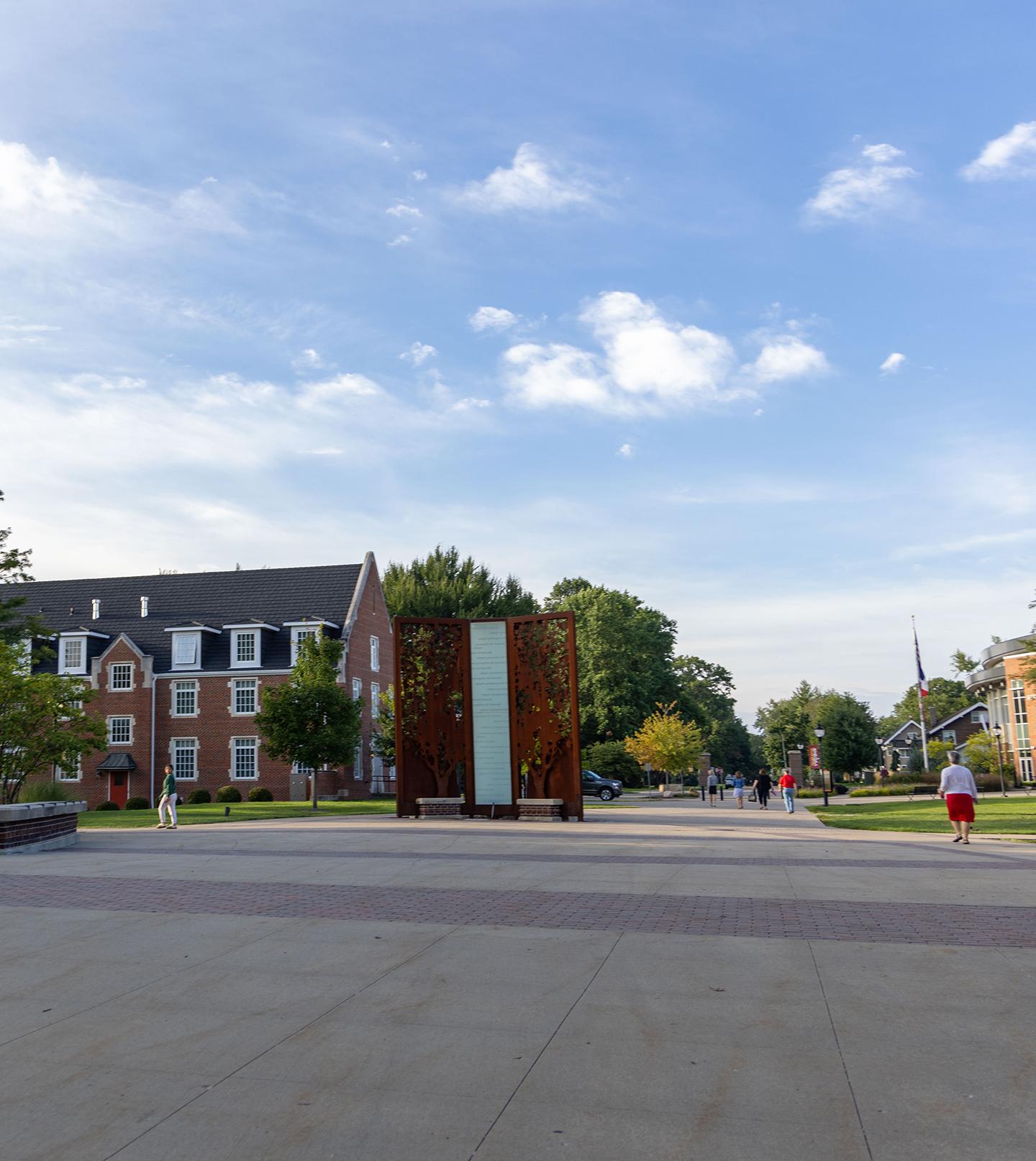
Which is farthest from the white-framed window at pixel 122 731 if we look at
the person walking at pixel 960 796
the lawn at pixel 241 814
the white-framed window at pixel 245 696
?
the person walking at pixel 960 796

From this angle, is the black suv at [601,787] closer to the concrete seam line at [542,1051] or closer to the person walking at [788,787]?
the person walking at [788,787]

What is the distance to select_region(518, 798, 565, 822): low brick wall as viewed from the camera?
83.8ft

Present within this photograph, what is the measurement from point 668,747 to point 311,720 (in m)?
23.3

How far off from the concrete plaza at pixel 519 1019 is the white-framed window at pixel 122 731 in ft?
136

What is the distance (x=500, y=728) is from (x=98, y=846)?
10.8 m

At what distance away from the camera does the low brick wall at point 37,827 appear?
16469mm

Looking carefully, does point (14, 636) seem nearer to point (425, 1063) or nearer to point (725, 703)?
point (425, 1063)

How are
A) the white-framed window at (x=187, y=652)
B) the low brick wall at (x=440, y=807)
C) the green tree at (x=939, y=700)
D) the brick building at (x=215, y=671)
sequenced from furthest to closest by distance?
the green tree at (x=939, y=700), the white-framed window at (x=187, y=652), the brick building at (x=215, y=671), the low brick wall at (x=440, y=807)

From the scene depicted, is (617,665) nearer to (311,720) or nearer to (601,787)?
(601,787)

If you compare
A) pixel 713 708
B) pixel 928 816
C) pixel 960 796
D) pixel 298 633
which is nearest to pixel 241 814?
Answer: pixel 298 633

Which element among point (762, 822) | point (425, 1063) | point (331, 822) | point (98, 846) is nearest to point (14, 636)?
point (331, 822)

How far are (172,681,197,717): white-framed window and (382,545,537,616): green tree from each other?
45.0 ft

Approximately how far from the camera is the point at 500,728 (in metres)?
26.4

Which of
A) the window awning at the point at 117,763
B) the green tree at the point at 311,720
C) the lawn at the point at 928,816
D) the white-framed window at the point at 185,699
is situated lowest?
the lawn at the point at 928,816
